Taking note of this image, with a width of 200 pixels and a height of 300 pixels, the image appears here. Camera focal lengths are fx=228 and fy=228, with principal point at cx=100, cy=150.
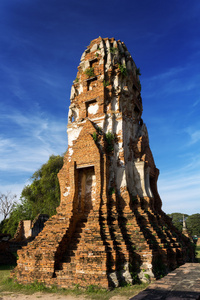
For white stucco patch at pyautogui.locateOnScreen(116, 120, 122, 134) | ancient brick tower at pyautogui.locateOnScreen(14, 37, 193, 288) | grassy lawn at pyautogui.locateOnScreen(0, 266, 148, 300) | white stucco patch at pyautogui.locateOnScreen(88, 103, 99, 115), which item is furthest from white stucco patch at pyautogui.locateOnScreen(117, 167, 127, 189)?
grassy lawn at pyautogui.locateOnScreen(0, 266, 148, 300)

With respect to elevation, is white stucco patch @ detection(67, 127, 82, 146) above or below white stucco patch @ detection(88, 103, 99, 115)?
below

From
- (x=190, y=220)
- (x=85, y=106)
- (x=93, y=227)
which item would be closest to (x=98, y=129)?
(x=85, y=106)

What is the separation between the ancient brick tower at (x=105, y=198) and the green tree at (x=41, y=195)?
15.5m

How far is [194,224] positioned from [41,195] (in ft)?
149

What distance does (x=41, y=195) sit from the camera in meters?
27.0

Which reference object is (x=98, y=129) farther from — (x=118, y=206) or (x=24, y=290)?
(x=24, y=290)

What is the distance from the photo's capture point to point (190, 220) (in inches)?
2354

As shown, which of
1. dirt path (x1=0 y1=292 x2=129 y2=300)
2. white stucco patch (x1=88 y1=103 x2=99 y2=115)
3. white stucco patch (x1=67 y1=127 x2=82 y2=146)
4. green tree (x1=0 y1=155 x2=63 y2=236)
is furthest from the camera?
green tree (x1=0 y1=155 x2=63 y2=236)

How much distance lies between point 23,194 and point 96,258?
78.2 feet

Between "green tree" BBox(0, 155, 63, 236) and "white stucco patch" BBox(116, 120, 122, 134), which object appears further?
"green tree" BBox(0, 155, 63, 236)

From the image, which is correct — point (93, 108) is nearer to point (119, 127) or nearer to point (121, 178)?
point (119, 127)

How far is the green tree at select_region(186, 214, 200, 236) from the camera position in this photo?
5552 centimetres

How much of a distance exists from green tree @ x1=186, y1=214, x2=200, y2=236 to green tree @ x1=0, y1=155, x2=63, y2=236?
41.8 m

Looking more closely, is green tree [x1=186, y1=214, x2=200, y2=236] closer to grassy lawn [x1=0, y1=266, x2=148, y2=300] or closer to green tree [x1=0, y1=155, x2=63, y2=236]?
green tree [x1=0, y1=155, x2=63, y2=236]
